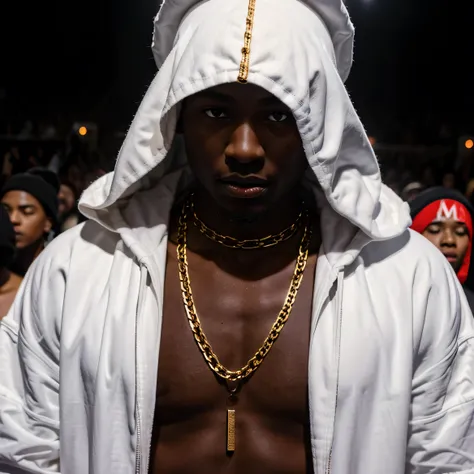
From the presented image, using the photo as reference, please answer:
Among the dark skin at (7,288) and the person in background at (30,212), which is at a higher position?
the person in background at (30,212)

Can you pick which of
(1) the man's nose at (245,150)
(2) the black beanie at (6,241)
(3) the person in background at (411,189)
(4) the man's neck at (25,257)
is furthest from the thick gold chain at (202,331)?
(3) the person in background at (411,189)

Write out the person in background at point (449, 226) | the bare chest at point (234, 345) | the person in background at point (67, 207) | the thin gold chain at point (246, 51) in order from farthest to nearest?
the person in background at point (67, 207) → the person in background at point (449, 226) → the bare chest at point (234, 345) → the thin gold chain at point (246, 51)

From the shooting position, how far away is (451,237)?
87.4 inches

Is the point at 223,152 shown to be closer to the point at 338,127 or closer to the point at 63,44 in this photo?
the point at 338,127

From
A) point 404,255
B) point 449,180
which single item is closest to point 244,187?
point 404,255

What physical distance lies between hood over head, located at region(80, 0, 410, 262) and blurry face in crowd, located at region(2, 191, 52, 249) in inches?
48.2

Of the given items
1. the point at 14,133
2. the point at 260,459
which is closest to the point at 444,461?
the point at 260,459

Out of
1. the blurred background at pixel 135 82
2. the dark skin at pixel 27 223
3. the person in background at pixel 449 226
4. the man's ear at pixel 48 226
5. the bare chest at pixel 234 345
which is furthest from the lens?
the blurred background at pixel 135 82

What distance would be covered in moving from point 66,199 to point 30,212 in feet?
2.30

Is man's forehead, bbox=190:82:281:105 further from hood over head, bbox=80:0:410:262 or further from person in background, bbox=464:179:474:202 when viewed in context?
person in background, bbox=464:179:474:202

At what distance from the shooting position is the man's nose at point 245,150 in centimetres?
112

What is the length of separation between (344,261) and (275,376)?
0.21 meters

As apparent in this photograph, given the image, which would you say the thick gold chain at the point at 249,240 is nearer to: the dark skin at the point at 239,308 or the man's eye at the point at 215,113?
the dark skin at the point at 239,308

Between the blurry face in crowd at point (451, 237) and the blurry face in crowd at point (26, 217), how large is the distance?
121 cm
